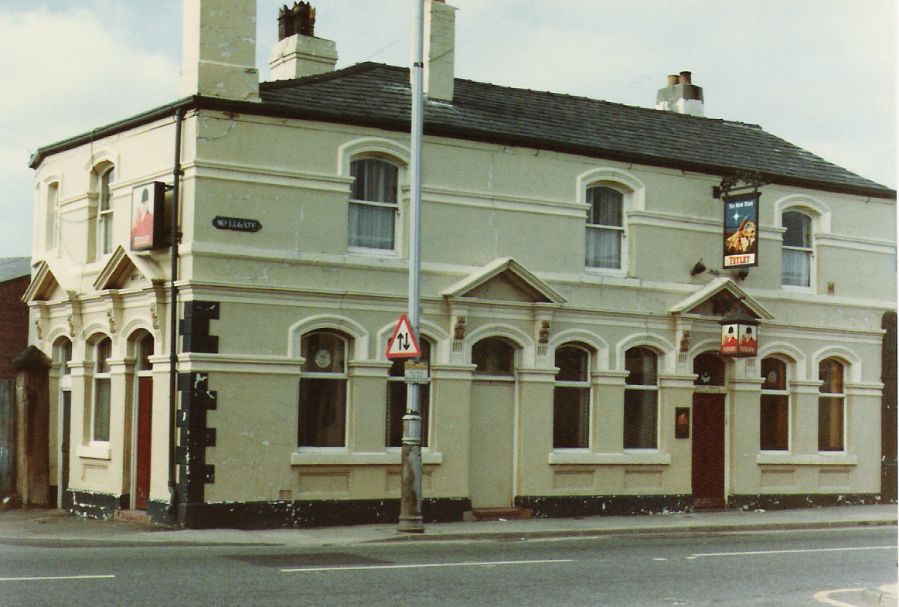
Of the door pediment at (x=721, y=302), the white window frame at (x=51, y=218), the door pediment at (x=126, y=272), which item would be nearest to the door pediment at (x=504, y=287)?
the door pediment at (x=721, y=302)

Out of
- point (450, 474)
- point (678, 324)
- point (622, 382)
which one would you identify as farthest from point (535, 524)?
point (678, 324)

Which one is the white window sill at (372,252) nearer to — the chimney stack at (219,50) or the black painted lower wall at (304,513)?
the chimney stack at (219,50)

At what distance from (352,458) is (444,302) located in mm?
3040

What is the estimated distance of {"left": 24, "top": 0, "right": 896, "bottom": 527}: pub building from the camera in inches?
786

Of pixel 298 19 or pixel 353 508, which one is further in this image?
pixel 298 19

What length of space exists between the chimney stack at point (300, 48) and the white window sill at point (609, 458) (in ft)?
30.7

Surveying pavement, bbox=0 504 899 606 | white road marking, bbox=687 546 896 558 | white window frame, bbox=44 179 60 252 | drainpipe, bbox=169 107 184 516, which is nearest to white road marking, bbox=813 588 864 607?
white road marking, bbox=687 546 896 558

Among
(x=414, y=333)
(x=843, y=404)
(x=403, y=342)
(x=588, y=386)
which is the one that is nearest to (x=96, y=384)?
(x=403, y=342)

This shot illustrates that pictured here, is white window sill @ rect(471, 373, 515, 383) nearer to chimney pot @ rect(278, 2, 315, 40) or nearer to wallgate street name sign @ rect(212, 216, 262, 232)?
wallgate street name sign @ rect(212, 216, 262, 232)

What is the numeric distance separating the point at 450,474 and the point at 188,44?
8.09m

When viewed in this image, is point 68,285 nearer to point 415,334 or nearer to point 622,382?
point 415,334

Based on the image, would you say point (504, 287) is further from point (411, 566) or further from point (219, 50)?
point (411, 566)

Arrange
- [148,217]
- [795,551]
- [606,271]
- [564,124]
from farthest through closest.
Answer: [564,124] < [606,271] < [148,217] < [795,551]

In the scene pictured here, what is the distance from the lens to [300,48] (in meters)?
26.4
